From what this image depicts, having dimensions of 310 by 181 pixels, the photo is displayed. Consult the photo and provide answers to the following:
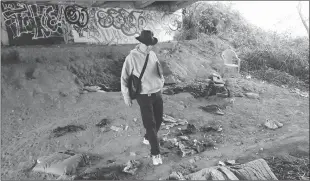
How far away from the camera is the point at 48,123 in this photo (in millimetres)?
6219

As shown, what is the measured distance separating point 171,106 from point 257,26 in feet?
44.3

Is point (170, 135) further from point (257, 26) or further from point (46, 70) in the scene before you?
point (257, 26)

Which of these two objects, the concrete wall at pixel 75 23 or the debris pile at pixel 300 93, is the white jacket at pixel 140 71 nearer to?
the concrete wall at pixel 75 23

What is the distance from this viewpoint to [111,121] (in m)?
5.95

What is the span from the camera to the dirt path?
14.2 feet

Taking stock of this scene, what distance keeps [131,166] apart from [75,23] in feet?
23.2

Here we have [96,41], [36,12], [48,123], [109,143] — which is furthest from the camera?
[96,41]

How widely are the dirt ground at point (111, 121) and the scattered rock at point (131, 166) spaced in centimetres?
7

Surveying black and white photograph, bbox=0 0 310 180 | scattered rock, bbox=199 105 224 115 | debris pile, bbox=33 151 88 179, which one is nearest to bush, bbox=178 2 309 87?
black and white photograph, bbox=0 0 310 180

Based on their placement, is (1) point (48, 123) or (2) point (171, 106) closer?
(1) point (48, 123)

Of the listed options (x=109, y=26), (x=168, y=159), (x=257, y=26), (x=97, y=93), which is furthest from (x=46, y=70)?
(x=257, y=26)

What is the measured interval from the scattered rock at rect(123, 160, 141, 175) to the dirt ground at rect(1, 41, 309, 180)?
0.23 feet

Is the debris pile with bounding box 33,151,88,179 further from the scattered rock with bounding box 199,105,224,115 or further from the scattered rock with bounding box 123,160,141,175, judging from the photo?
the scattered rock with bounding box 199,105,224,115

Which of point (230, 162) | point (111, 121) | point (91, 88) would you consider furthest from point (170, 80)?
point (230, 162)
